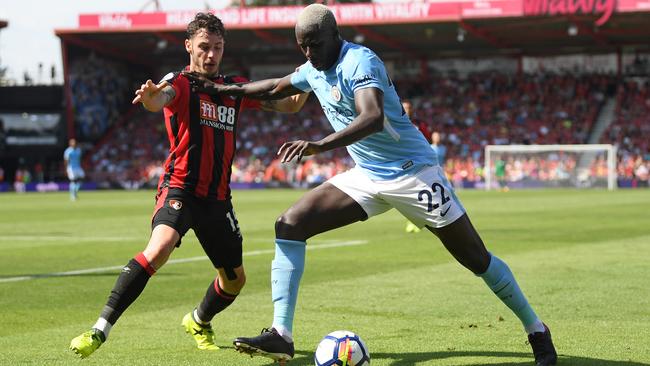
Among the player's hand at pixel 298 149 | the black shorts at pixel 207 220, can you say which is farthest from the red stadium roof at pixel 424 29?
the player's hand at pixel 298 149

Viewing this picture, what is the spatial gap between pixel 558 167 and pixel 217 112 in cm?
3814

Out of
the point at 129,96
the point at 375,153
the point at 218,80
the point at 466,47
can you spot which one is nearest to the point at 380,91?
the point at 375,153

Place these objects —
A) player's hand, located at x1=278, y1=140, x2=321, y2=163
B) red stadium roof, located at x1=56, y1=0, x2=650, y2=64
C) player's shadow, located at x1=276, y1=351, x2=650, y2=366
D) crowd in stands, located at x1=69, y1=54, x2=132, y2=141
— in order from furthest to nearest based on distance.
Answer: crowd in stands, located at x1=69, y1=54, x2=132, y2=141
red stadium roof, located at x1=56, y1=0, x2=650, y2=64
player's shadow, located at x1=276, y1=351, x2=650, y2=366
player's hand, located at x1=278, y1=140, x2=321, y2=163

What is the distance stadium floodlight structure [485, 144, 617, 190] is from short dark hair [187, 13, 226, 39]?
3760 centimetres

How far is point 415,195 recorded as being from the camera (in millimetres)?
6195

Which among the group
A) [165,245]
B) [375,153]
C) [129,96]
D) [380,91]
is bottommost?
[129,96]

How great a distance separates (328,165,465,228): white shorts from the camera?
6.18 m

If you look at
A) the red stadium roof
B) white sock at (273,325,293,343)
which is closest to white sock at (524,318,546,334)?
white sock at (273,325,293,343)

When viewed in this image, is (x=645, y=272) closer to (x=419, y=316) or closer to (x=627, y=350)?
(x=419, y=316)

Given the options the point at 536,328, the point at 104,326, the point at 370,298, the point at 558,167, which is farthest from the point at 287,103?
the point at 558,167

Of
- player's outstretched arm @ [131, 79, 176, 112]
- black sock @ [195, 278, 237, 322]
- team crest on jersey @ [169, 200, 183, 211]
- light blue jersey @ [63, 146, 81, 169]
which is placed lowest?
light blue jersey @ [63, 146, 81, 169]

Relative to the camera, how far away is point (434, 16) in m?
47.4

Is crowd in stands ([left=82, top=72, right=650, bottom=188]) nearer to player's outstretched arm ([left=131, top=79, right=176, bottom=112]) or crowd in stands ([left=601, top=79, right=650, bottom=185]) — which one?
crowd in stands ([left=601, top=79, right=650, bottom=185])

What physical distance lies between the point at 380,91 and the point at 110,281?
6061 mm
